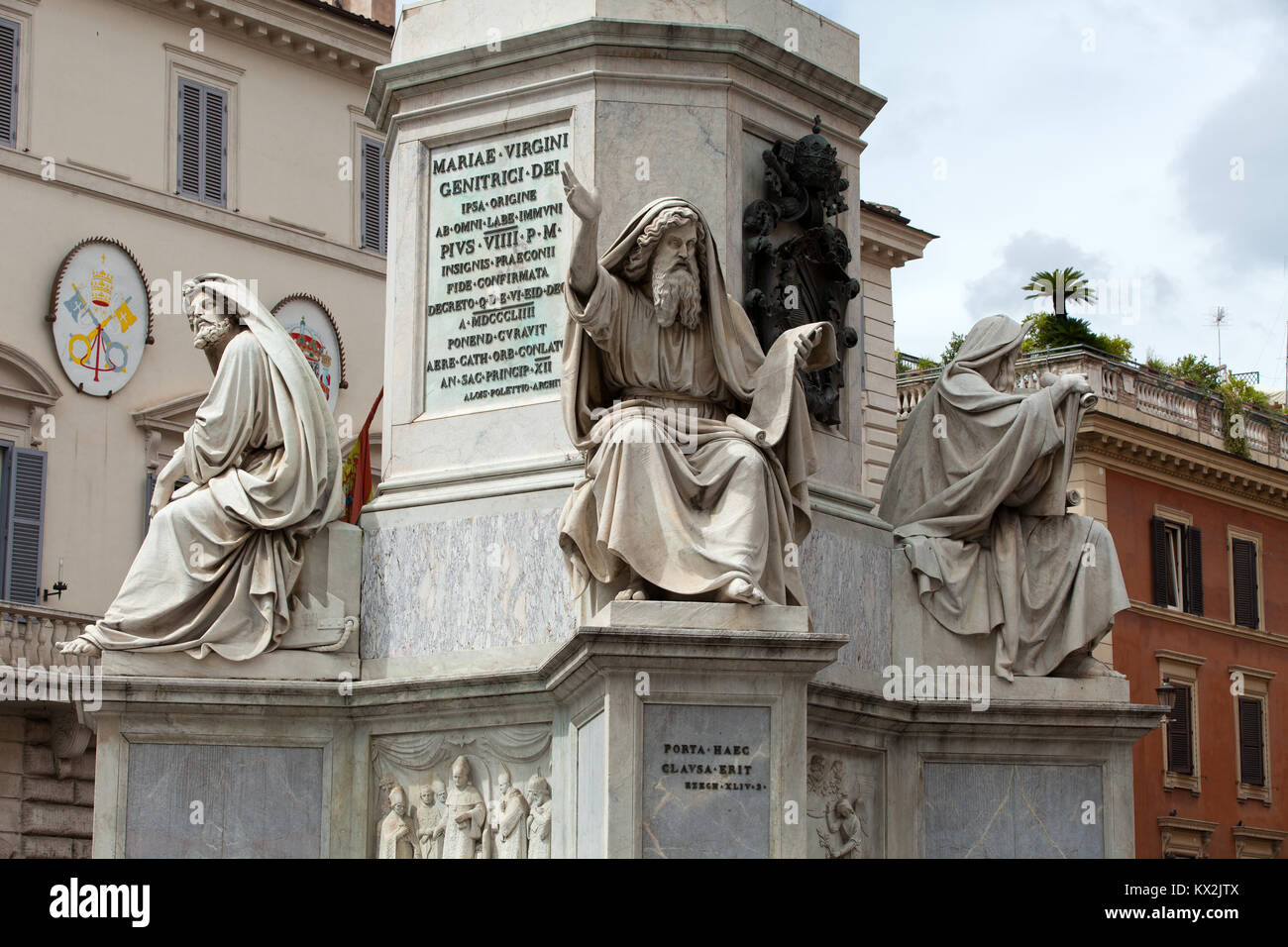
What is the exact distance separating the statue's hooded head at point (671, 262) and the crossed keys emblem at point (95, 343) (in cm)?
2065

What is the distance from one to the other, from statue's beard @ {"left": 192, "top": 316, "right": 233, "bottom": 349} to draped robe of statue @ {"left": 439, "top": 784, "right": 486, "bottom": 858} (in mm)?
3138

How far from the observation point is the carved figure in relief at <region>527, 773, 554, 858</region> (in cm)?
1270

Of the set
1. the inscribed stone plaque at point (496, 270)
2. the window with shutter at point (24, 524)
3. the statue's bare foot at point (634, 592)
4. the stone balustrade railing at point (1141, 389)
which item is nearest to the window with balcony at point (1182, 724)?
the stone balustrade railing at point (1141, 389)

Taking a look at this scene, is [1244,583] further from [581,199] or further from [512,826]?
[581,199]

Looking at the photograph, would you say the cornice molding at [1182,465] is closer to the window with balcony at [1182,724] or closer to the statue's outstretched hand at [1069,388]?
the window with balcony at [1182,724]

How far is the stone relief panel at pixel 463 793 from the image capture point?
12867 millimetres

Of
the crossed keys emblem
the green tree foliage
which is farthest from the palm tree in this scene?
the crossed keys emblem

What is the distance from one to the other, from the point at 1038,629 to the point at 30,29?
74.3ft

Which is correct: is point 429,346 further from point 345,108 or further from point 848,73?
point 345,108

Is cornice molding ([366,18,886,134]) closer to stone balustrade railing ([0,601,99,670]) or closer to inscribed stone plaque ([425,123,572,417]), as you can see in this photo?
inscribed stone plaque ([425,123,572,417])

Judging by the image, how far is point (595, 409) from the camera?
1281 cm

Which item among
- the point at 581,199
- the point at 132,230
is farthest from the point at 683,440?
the point at 132,230

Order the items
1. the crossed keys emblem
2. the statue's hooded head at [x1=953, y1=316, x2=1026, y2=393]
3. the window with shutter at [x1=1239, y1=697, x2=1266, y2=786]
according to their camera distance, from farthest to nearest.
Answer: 1. the window with shutter at [x1=1239, y1=697, x2=1266, y2=786]
2. the crossed keys emblem
3. the statue's hooded head at [x1=953, y1=316, x2=1026, y2=393]
